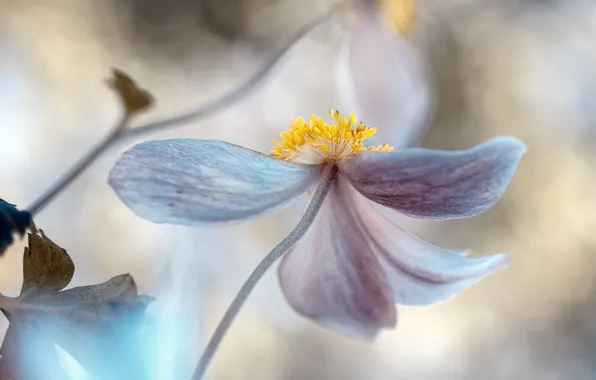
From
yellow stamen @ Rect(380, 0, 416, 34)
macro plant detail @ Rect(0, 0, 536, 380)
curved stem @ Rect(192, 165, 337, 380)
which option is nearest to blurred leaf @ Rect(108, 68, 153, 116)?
macro plant detail @ Rect(0, 0, 536, 380)

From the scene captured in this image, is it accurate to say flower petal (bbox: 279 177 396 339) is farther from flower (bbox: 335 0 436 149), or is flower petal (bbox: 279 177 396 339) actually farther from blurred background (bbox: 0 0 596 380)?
blurred background (bbox: 0 0 596 380)

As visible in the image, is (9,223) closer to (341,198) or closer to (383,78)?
(341,198)

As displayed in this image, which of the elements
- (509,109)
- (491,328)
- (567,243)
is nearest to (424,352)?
(491,328)

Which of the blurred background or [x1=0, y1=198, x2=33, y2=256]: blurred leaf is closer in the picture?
[x1=0, y1=198, x2=33, y2=256]: blurred leaf

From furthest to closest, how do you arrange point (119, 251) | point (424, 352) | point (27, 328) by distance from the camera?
point (424, 352) < point (119, 251) < point (27, 328)

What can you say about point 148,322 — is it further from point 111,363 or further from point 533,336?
point 533,336

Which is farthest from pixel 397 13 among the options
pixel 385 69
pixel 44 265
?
pixel 44 265
